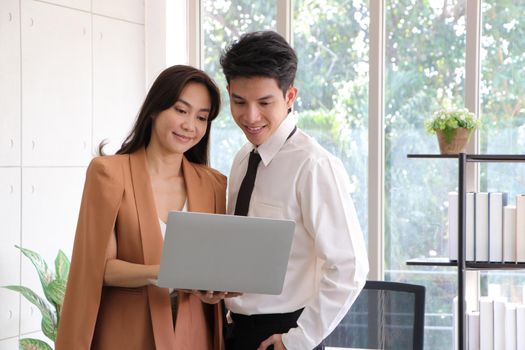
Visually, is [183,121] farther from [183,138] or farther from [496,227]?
[496,227]

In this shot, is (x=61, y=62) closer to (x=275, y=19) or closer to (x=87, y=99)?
(x=87, y=99)

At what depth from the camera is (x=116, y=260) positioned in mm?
2229

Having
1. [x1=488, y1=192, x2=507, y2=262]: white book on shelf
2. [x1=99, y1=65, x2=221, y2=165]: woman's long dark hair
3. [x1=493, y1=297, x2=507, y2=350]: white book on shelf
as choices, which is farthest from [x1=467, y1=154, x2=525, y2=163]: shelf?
[x1=99, y1=65, x2=221, y2=165]: woman's long dark hair

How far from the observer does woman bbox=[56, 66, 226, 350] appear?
223cm

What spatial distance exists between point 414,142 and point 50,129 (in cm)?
186

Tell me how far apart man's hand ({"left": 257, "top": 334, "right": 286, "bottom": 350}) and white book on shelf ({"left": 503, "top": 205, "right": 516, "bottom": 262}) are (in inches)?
76.3

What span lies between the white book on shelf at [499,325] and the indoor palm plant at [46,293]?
1964mm

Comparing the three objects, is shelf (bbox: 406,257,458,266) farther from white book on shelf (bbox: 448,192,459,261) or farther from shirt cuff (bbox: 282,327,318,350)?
shirt cuff (bbox: 282,327,318,350)

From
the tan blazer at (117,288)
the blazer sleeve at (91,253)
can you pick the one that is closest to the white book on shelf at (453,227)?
the tan blazer at (117,288)

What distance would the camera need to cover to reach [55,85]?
4219 mm

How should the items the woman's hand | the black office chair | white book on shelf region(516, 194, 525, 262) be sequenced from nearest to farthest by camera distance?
the woman's hand → the black office chair → white book on shelf region(516, 194, 525, 262)

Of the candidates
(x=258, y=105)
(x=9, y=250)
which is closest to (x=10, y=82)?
(x=9, y=250)

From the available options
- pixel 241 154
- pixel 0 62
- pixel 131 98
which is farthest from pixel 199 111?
pixel 131 98

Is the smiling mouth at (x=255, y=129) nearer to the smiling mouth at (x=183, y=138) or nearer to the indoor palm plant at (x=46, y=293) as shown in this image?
the smiling mouth at (x=183, y=138)
